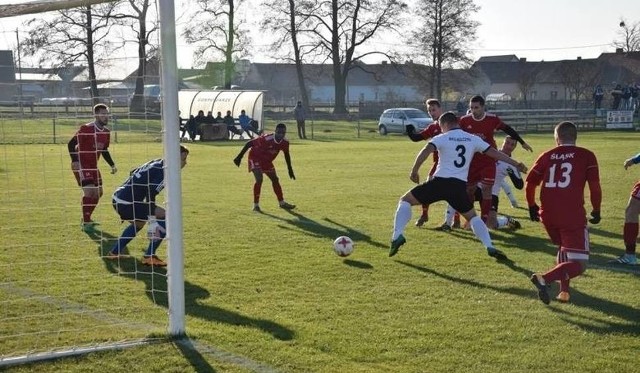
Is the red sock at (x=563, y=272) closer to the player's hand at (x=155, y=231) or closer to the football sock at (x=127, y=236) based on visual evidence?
the player's hand at (x=155, y=231)

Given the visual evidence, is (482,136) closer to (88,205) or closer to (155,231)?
(155,231)

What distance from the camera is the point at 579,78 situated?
5931cm

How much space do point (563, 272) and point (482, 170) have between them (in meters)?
3.85

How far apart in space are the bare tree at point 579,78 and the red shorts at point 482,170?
50.4 metres

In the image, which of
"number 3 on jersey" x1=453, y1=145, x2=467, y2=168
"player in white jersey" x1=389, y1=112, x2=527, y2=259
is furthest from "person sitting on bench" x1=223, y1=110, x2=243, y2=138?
"number 3 on jersey" x1=453, y1=145, x2=467, y2=168

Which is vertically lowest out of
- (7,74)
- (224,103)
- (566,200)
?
(566,200)

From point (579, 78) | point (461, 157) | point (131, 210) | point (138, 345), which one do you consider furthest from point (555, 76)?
point (138, 345)

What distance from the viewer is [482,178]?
10188 mm

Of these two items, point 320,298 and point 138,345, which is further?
point 320,298

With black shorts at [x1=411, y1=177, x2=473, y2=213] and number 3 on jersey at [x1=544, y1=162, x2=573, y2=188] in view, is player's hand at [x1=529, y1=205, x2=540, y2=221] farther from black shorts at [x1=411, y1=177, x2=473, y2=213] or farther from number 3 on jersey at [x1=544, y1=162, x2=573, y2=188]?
black shorts at [x1=411, y1=177, x2=473, y2=213]

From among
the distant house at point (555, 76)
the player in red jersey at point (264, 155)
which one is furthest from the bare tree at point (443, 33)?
the player in red jersey at point (264, 155)

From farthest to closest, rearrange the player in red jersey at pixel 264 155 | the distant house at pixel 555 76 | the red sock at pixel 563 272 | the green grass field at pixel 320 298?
the distant house at pixel 555 76, the player in red jersey at pixel 264 155, the red sock at pixel 563 272, the green grass field at pixel 320 298

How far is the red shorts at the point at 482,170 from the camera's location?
10.2 m

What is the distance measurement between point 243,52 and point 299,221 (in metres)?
40.4
